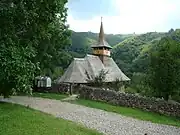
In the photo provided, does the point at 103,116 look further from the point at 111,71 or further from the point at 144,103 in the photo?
the point at 111,71

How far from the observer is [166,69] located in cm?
2383

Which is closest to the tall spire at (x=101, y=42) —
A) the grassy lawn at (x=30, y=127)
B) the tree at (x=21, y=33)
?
the tree at (x=21, y=33)

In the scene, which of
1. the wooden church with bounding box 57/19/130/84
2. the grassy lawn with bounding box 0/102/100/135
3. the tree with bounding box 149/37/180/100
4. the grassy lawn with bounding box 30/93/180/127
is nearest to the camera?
the grassy lawn with bounding box 0/102/100/135

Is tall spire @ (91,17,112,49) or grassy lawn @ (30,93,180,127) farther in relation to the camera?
tall spire @ (91,17,112,49)

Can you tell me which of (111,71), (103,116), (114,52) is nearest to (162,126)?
(103,116)

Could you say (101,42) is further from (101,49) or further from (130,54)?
(130,54)

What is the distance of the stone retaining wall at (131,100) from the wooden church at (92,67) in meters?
4.55

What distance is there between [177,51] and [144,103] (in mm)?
5387

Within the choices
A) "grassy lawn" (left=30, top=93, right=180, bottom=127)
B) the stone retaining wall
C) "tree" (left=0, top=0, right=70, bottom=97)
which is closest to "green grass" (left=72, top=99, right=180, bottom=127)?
"grassy lawn" (left=30, top=93, right=180, bottom=127)

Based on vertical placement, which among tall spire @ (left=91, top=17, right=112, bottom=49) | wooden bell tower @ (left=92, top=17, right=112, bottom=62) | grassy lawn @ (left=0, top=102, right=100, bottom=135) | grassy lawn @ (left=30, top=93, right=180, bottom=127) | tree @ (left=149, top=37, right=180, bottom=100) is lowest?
grassy lawn @ (left=30, top=93, right=180, bottom=127)

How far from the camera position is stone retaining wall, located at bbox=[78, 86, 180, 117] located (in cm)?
2128

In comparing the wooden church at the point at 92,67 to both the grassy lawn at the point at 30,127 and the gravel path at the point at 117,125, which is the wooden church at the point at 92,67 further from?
the grassy lawn at the point at 30,127

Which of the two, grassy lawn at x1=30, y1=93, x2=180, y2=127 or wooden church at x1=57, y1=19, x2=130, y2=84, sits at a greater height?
wooden church at x1=57, y1=19, x2=130, y2=84

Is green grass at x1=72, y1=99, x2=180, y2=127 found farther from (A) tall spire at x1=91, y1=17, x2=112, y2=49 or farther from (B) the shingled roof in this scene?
(A) tall spire at x1=91, y1=17, x2=112, y2=49
